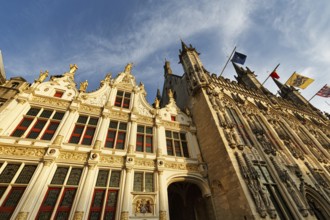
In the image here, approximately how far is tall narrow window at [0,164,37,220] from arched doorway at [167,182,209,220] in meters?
8.82

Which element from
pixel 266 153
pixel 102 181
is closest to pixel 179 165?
pixel 102 181

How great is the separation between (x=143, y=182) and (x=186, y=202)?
15.5 ft

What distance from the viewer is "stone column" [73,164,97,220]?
671 centimetres

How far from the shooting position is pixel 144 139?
10984 mm

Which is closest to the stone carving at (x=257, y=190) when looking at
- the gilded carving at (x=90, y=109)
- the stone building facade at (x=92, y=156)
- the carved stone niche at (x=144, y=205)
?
the stone building facade at (x=92, y=156)

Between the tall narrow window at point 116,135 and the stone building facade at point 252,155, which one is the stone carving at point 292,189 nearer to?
the stone building facade at point 252,155

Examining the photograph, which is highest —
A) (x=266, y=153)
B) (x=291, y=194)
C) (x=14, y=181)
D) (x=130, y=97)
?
(x=130, y=97)

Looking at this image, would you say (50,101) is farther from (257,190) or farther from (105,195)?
(257,190)

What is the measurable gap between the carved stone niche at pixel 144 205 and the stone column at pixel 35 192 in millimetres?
4112

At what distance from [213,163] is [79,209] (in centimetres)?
767

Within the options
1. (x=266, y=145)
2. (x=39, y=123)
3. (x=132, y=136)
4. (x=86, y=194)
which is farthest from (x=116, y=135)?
(x=266, y=145)

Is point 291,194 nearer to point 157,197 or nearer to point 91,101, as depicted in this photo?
point 157,197

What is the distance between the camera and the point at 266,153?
1134 cm

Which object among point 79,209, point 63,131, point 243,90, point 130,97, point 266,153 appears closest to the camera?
point 79,209
